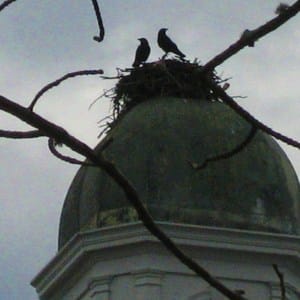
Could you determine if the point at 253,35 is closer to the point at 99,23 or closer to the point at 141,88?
the point at 99,23

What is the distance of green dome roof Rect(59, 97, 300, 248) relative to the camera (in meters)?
16.7

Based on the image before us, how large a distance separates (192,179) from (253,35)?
46.6 feet

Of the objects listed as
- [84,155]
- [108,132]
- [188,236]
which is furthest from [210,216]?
[84,155]

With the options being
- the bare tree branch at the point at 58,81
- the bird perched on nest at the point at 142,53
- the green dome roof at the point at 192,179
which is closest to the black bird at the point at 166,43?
the bird perched on nest at the point at 142,53

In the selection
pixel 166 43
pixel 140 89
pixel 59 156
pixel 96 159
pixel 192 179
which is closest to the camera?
pixel 96 159

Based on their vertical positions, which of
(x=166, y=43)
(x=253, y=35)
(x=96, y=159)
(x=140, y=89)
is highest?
(x=166, y=43)

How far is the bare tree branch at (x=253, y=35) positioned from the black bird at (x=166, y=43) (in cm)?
1531

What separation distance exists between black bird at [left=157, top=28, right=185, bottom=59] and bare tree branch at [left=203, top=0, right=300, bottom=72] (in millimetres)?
15314

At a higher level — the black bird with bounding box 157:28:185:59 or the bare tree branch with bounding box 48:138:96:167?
the black bird with bounding box 157:28:185:59

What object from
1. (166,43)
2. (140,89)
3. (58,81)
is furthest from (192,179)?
(58,81)

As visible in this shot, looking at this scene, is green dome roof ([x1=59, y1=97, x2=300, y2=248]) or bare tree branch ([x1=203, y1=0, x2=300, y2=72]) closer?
bare tree branch ([x1=203, y1=0, x2=300, y2=72])

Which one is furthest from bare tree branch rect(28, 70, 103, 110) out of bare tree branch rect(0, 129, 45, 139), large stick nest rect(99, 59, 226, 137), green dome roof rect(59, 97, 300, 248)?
large stick nest rect(99, 59, 226, 137)

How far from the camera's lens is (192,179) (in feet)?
55.5

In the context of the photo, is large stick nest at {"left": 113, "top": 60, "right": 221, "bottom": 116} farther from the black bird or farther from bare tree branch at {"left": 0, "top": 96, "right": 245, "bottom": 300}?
bare tree branch at {"left": 0, "top": 96, "right": 245, "bottom": 300}
